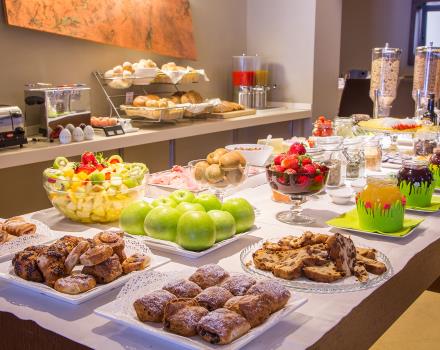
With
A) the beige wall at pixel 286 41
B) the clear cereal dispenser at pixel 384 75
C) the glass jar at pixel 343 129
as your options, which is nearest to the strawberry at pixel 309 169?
the glass jar at pixel 343 129

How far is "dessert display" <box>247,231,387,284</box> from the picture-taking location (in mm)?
1148

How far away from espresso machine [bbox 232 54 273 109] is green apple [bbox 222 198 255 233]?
337cm

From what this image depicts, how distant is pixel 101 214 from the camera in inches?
60.6

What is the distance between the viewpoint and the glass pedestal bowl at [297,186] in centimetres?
156

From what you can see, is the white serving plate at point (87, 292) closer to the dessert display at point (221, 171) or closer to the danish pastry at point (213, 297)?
the danish pastry at point (213, 297)

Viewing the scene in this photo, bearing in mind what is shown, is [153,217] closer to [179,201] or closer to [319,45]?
[179,201]

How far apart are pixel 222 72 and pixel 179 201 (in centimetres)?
368

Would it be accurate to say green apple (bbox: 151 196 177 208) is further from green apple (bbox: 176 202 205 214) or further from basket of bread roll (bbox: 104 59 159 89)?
basket of bread roll (bbox: 104 59 159 89)

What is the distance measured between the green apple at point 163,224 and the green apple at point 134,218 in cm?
4

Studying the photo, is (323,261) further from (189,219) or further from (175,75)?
(175,75)

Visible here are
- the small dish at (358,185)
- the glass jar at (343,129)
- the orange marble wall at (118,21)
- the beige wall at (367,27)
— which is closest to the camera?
the small dish at (358,185)

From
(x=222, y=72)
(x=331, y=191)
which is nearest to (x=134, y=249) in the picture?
(x=331, y=191)

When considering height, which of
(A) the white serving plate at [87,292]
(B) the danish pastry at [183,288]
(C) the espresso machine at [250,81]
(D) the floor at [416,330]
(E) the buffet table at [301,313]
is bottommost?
(D) the floor at [416,330]

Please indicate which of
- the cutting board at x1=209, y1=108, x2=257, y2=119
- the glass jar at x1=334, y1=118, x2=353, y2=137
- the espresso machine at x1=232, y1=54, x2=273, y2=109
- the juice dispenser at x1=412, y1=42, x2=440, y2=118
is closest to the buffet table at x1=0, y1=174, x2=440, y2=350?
the glass jar at x1=334, y1=118, x2=353, y2=137
